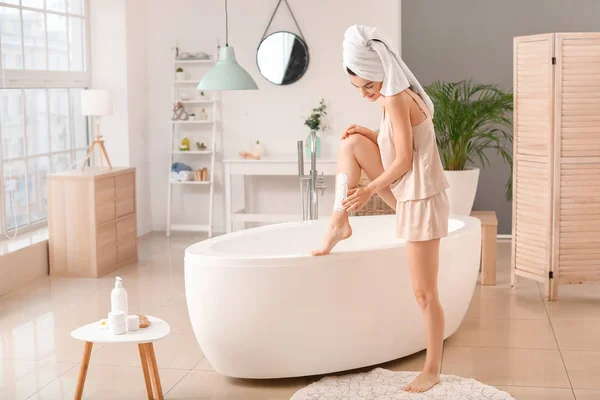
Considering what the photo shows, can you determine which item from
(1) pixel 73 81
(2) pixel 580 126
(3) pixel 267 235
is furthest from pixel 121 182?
(2) pixel 580 126

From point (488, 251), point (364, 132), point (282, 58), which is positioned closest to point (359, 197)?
point (364, 132)

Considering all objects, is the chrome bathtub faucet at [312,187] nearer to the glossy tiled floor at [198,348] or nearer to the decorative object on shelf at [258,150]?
the glossy tiled floor at [198,348]

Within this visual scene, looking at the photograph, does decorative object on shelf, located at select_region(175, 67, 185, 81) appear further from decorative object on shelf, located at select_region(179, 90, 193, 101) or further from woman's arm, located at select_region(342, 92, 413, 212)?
woman's arm, located at select_region(342, 92, 413, 212)

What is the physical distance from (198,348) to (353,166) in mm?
1325

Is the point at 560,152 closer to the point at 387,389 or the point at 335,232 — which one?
the point at 335,232

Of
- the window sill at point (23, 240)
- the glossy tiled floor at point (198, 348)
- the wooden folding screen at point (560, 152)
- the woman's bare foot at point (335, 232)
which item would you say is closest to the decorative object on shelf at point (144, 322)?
the glossy tiled floor at point (198, 348)

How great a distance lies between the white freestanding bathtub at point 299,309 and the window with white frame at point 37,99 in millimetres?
2667

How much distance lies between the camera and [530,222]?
5.07m

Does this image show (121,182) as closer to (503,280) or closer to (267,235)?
(267,235)

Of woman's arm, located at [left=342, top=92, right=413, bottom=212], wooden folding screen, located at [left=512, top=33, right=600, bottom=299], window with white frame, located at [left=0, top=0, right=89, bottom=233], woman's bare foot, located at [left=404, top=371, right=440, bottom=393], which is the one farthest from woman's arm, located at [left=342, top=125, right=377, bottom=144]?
window with white frame, located at [left=0, top=0, right=89, bottom=233]

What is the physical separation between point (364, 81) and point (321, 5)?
3.94 metres

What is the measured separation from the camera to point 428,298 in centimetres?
338

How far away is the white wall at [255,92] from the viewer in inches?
277

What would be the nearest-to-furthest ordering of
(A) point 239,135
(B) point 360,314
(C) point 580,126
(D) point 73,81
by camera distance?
(B) point 360,314
(C) point 580,126
(D) point 73,81
(A) point 239,135
